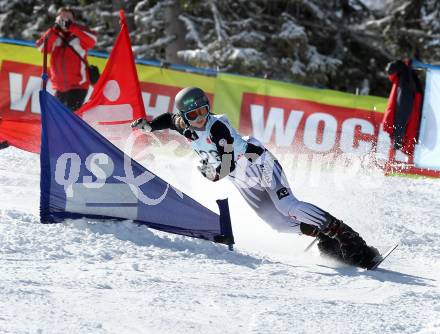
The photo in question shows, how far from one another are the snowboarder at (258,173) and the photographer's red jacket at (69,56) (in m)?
4.49

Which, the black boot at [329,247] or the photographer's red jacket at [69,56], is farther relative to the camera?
the photographer's red jacket at [69,56]

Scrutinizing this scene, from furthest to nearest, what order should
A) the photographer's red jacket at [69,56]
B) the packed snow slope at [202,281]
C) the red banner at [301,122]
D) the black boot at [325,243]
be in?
the red banner at [301,122] → the photographer's red jacket at [69,56] → the black boot at [325,243] → the packed snow slope at [202,281]

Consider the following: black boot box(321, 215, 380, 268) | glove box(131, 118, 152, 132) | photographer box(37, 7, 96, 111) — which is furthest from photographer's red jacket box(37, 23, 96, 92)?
black boot box(321, 215, 380, 268)

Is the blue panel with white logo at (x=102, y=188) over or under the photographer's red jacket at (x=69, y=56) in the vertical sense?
under

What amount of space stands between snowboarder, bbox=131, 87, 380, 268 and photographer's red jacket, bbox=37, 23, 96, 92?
14.7 feet

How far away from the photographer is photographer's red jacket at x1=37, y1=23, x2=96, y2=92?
35.2 ft

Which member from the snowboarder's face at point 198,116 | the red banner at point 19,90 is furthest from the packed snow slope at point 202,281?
the red banner at point 19,90

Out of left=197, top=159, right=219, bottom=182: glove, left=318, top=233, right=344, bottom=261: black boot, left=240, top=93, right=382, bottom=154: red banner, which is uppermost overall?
left=197, top=159, right=219, bottom=182: glove

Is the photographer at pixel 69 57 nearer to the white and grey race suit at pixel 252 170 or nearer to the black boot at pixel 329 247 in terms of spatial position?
the white and grey race suit at pixel 252 170

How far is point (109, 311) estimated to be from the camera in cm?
437

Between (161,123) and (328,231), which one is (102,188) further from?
(328,231)

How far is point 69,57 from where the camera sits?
428 inches

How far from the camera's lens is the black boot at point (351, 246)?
6.11 meters

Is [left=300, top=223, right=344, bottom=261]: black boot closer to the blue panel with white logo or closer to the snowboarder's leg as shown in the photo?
the snowboarder's leg
